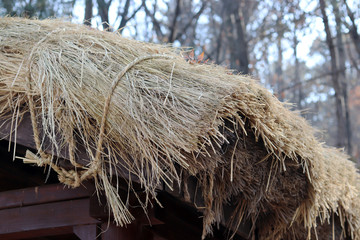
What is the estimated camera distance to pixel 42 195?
8.20ft

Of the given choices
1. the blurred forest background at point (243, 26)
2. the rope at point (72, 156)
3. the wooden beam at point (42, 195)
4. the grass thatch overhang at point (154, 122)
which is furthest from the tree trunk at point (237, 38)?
the rope at point (72, 156)

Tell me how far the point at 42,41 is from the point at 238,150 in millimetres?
1243

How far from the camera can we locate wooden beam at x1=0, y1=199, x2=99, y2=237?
7.84 feet

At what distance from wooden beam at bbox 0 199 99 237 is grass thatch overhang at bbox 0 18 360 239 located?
0.56ft

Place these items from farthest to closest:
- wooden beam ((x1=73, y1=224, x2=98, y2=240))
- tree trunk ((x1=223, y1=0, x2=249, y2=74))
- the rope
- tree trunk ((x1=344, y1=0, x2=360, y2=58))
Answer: tree trunk ((x1=223, y1=0, x2=249, y2=74)) < tree trunk ((x1=344, y1=0, x2=360, y2=58)) < wooden beam ((x1=73, y1=224, x2=98, y2=240)) < the rope

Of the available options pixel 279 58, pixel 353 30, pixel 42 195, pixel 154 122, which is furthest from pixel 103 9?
pixel 279 58

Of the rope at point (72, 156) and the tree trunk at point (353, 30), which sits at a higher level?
the tree trunk at point (353, 30)

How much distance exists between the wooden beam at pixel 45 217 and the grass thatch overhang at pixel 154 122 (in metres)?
0.17

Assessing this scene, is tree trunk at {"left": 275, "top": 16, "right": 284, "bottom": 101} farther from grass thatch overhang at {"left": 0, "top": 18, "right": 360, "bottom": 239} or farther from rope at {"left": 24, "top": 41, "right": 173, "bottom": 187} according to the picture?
rope at {"left": 24, "top": 41, "right": 173, "bottom": 187}

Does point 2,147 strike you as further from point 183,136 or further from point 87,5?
point 87,5

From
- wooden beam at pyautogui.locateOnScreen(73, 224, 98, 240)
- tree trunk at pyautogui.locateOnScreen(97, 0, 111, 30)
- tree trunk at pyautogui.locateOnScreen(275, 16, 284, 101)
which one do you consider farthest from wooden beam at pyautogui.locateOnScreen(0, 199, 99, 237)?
tree trunk at pyautogui.locateOnScreen(275, 16, 284, 101)

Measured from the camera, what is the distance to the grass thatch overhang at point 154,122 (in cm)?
207

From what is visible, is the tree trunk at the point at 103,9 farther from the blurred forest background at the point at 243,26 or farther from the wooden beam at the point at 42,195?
the wooden beam at the point at 42,195

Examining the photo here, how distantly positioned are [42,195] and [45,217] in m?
0.12
